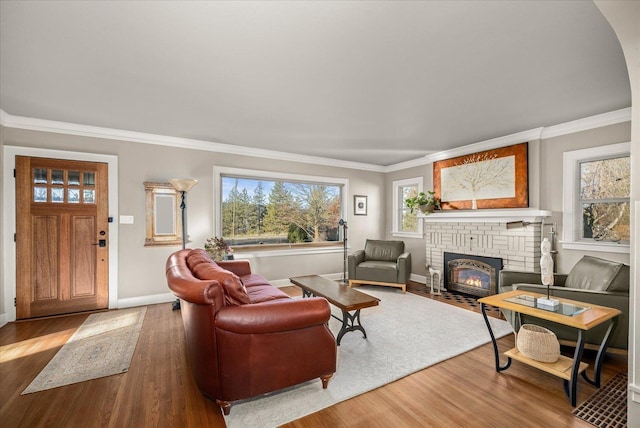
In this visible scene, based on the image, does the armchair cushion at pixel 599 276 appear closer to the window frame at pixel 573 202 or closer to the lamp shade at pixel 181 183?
the window frame at pixel 573 202

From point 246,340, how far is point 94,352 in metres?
1.94

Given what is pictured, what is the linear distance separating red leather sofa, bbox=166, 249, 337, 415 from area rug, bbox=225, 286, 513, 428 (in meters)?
0.14

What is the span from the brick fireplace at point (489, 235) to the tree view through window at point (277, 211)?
1.99 m

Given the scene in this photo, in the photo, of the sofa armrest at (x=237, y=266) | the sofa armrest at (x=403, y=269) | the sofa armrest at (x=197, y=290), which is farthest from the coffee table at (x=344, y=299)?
the sofa armrest at (x=403, y=269)

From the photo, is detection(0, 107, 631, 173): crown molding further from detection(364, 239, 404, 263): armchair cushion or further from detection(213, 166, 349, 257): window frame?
detection(364, 239, 404, 263): armchair cushion

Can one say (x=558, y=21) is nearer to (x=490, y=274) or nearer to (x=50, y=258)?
(x=490, y=274)

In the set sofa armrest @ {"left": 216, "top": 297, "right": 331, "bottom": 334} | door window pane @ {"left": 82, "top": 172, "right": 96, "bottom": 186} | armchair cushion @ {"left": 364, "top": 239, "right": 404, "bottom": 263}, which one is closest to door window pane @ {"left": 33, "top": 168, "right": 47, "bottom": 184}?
door window pane @ {"left": 82, "top": 172, "right": 96, "bottom": 186}

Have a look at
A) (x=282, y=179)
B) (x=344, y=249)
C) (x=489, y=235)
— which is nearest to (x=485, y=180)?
(x=489, y=235)

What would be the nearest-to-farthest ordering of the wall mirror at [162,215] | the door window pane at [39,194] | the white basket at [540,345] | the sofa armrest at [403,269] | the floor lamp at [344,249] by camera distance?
the white basket at [540,345], the door window pane at [39,194], the wall mirror at [162,215], the sofa armrest at [403,269], the floor lamp at [344,249]

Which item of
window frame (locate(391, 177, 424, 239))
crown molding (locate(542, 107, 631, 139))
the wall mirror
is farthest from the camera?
window frame (locate(391, 177, 424, 239))

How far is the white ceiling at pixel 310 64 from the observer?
5.71 feet

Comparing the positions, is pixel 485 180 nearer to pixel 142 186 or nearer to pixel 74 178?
pixel 142 186

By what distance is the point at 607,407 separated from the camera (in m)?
1.92

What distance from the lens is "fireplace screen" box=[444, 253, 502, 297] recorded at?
437cm
